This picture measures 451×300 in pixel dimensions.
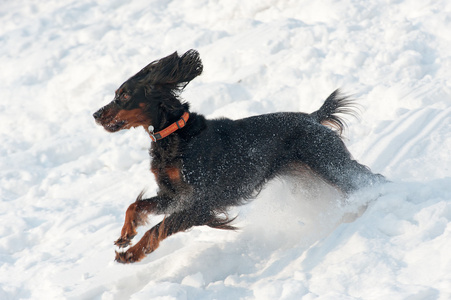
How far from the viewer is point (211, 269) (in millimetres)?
3102

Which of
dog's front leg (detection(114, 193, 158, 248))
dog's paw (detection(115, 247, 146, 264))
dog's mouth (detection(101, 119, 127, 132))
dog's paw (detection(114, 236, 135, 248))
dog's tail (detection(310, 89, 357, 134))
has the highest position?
dog's mouth (detection(101, 119, 127, 132))

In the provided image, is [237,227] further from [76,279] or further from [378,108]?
[378,108]

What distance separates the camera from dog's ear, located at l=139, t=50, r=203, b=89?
3201 mm

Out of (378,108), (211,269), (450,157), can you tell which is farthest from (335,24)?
(211,269)

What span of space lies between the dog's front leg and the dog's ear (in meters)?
0.79

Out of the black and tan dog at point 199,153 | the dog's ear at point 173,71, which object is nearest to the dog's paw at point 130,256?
the black and tan dog at point 199,153

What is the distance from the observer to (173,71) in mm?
3229

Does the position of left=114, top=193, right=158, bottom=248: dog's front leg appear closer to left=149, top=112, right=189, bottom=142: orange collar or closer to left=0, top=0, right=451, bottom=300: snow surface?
left=0, top=0, right=451, bottom=300: snow surface

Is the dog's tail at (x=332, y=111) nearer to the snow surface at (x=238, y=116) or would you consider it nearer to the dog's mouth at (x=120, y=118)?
the snow surface at (x=238, y=116)

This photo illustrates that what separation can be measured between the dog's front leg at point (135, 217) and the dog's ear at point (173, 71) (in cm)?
79

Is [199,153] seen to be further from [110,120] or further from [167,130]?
[110,120]

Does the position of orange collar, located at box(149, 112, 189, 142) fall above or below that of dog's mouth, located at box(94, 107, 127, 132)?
below

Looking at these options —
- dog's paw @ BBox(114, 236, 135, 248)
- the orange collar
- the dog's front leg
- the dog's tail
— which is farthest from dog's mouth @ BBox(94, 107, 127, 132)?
the dog's tail

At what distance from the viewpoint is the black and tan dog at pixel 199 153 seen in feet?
10.3
